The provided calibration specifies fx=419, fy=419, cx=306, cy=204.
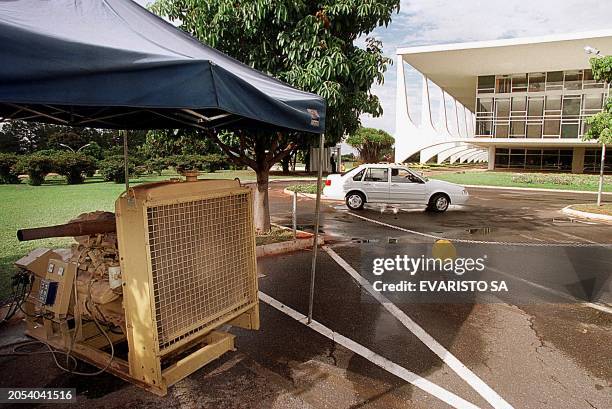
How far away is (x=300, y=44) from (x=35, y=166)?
1573 centimetres

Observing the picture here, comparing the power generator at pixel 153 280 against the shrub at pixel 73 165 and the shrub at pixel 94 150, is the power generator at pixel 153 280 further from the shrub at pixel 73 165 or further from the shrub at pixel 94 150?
the shrub at pixel 94 150

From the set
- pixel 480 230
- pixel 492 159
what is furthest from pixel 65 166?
pixel 492 159

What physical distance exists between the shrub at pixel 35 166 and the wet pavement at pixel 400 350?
50.6 ft

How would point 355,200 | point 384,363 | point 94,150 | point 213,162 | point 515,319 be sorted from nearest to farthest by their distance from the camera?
point 384,363, point 515,319, point 355,200, point 94,150, point 213,162

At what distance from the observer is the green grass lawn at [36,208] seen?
7.16 meters

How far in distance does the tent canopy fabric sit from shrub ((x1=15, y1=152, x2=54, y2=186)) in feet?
54.3

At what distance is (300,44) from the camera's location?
7.50 metres

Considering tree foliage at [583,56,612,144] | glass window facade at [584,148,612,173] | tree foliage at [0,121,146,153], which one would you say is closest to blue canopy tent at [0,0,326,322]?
tree foliage at [583,56,612,144]

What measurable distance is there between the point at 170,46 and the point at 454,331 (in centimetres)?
396

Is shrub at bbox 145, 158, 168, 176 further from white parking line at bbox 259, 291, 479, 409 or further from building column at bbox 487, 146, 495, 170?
building column at bbox 487, 146, 495, 170

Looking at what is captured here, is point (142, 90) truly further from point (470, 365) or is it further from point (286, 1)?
point (286, 1)

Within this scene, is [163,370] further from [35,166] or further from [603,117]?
[35,166]

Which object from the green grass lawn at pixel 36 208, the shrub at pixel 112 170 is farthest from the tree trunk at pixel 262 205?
the shrub at pixel 112 170

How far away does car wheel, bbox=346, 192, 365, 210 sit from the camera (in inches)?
577
